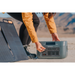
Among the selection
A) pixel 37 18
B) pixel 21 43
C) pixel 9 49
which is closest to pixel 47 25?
pixel 37 18

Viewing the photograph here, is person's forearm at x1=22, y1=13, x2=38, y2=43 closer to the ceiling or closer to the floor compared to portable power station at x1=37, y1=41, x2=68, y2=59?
closer to the ceiling

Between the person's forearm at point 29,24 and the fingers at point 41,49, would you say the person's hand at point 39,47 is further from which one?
the person's forearm at point 29,24

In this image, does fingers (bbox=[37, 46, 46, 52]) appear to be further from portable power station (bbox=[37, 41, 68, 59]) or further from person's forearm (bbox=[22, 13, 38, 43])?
person's forearm (bbox=[22, 13, 38, 43])

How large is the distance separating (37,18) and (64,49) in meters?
0.88

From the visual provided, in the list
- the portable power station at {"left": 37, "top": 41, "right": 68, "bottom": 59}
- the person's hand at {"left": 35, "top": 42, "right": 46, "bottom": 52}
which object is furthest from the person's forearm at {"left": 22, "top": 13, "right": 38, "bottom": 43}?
Answer: the portable power station at {"left": 37, "top": 41, "right": 68, "bottom": 59}

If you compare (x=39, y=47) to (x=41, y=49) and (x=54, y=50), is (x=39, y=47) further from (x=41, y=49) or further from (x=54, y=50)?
(x=54, y=50)

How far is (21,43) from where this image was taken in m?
2.82

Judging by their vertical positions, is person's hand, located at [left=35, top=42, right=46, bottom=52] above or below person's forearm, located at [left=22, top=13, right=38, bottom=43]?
below

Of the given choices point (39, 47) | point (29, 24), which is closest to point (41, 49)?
point (39, 47)

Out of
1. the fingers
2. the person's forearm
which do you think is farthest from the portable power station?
the person's forearm

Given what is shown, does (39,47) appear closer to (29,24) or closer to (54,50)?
(54,50)

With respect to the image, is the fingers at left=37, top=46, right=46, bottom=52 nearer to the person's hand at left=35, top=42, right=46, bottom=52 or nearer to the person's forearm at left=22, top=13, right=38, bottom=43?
the person's hand at left=35, top=42, right=46, bottom=52

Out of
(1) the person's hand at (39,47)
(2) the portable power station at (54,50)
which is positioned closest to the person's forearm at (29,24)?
(1) the person's hand at (39,47)

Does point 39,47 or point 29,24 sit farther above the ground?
point 29,24
